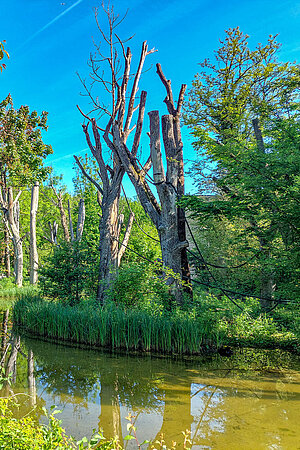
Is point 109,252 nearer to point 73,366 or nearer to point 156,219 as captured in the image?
point 156,219

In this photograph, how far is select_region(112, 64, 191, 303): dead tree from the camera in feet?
24.7

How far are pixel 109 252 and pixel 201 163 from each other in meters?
4.97

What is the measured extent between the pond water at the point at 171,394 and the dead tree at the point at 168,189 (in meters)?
2.14

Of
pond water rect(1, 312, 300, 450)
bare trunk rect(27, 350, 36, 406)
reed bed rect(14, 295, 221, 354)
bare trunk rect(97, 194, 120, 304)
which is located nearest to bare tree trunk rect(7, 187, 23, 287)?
bare trunk rect(97, 194, 120, 304)

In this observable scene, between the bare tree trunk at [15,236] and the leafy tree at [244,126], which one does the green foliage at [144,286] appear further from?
the bare tree trunk at [15,236]

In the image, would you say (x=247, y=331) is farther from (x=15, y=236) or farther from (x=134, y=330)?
(x=15, y=236)

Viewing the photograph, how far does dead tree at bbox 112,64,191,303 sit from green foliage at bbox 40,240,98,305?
2.92m

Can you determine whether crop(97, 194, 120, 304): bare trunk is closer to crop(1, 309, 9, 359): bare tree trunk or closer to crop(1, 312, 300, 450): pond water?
crop(1, 309, 9, 359): bare tree trunk

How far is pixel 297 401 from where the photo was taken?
403cm

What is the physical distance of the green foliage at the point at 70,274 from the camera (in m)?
9.42

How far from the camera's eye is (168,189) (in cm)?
764

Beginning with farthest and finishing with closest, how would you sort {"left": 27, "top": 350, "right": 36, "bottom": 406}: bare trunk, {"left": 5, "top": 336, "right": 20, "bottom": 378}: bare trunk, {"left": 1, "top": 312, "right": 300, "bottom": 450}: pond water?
1. {"left": 5, "top": 336, "right": 20, "bottom": 378}: bare trunk
2. {"left": 27, "top": 350, "right": 36, "bottom": 406}: bare trunk
3. {"left": 1, "top": 312, "right": 300, "bottom": 450}: pond water

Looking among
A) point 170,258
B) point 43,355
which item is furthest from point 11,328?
point 170,258

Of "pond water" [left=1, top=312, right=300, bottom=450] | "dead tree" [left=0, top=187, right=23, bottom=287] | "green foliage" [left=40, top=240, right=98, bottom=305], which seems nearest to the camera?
"pond water" [left=1, top=312, right=300, bottom=450]
